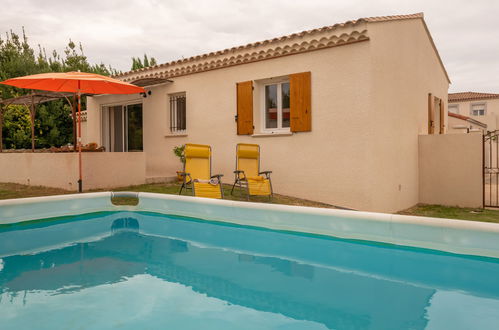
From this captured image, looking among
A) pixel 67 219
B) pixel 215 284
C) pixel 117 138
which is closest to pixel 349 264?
pixel 215 284

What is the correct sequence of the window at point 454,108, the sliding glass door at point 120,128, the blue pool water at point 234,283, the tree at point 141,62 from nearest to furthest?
the blue pool water at point 234,283
the sliding glass door at point 120,128
the tree at point 141,62
the window at point 454,108

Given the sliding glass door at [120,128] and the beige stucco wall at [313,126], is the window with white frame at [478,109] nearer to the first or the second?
the beige stucco wall at [313,126]

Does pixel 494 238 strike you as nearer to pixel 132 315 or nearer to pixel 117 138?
pixel 132 315

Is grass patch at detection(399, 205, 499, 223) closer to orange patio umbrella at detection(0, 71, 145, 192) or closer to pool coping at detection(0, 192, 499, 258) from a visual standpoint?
pool coping at detection(0, 192, 499, 258)

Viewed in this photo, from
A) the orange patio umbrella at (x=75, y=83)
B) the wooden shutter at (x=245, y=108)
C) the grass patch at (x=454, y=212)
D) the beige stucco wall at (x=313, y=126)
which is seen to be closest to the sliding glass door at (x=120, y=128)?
the beige stucco wall at (x=313, y=126)

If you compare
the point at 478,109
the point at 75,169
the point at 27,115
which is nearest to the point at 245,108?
the point at 75,169

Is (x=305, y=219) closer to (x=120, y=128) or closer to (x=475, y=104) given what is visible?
(x=120, y=128)

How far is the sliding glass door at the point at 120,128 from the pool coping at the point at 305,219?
6.45m

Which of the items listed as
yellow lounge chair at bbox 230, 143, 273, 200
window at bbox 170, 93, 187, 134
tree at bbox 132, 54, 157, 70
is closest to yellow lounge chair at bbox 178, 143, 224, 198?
yellow lounge chair at bbox 230, 143, 273, 200

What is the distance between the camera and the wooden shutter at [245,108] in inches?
402

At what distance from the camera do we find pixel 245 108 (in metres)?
10.3

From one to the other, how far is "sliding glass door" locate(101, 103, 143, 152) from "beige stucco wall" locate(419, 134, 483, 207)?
10.1 metres

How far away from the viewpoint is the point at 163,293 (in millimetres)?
3938

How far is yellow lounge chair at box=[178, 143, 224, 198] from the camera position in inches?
317
